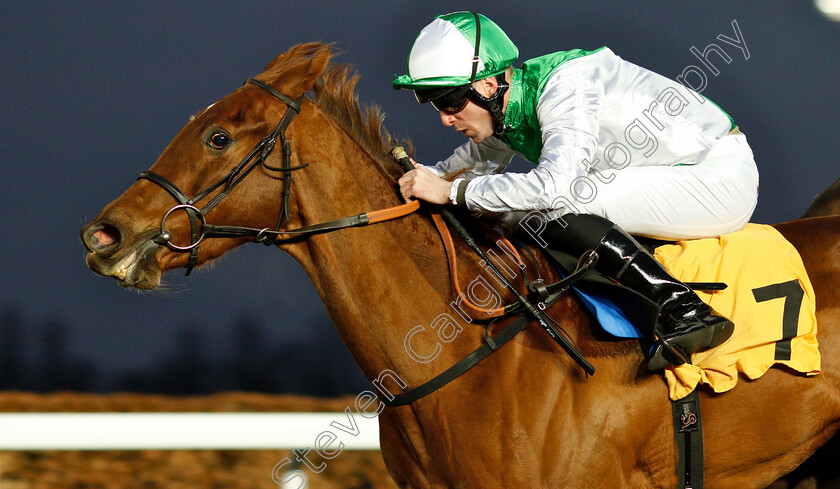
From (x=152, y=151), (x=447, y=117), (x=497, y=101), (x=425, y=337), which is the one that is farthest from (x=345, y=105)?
(x=152, y=151)

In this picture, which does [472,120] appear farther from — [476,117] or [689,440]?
[689,440]

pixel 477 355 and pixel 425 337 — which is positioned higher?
pixel 425 337

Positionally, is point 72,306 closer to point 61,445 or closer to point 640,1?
Result: point 61,445

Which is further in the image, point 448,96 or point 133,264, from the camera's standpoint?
point 448,96

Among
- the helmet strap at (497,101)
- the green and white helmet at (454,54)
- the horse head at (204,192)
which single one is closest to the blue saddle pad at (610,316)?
the helmet strap at (497,101)

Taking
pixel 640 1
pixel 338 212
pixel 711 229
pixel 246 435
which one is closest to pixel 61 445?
pixel 246 435

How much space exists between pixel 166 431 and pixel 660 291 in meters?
1.69

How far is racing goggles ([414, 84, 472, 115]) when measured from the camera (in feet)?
6.03

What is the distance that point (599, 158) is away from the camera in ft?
6.36

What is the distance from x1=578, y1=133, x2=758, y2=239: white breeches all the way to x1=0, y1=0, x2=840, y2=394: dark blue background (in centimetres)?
176

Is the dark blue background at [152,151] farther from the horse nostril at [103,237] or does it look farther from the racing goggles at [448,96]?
the racing goggles at [448,96]

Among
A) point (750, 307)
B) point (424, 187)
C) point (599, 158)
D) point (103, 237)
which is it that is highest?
point (103, 237)

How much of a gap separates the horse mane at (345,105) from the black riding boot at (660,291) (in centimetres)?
56

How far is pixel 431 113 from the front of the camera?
11.9 ft
